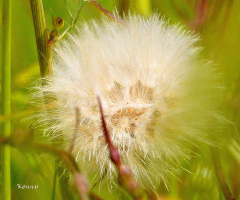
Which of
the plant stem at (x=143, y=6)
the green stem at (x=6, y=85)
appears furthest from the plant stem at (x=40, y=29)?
the plant stem at (x=143, y=6)

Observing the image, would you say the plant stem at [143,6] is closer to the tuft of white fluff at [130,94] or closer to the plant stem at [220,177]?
the tuft of white fluff at [130,94]

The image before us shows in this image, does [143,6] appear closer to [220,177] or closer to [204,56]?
[204,56]

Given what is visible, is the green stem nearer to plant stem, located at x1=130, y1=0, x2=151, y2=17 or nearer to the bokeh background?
the bokeh background

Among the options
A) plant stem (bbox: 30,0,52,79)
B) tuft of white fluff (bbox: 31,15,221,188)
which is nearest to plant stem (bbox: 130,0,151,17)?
tuft of white fluff (bbox: 31,15,221,188)

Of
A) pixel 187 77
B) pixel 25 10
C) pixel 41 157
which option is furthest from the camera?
pixel 25 10

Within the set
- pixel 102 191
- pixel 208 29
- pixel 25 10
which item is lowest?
pixel 102 191

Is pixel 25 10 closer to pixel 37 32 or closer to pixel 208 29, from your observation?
pixel 37 32

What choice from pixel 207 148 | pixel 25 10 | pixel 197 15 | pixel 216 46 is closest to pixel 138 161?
pixel 207 148
